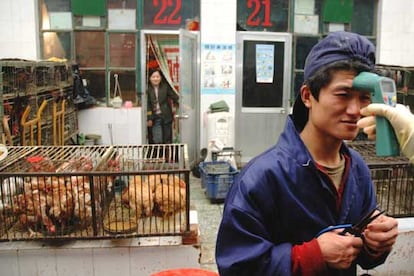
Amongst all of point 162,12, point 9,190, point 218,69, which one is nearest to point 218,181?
point 218,69

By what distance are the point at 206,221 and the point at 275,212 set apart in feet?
10.1

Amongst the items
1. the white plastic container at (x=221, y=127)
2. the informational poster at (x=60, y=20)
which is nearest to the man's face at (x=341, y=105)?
the white plastic container at (x=221, y=127)

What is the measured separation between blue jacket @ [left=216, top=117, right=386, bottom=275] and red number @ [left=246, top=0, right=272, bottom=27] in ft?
16.8

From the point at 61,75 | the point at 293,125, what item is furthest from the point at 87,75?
the point at 293,125

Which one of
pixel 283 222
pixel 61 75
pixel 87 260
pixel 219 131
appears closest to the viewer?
pixel 283 222

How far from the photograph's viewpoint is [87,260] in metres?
2.44

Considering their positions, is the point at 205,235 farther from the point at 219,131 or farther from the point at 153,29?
the point at 153,29

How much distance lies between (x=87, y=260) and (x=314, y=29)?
5038 millimetres

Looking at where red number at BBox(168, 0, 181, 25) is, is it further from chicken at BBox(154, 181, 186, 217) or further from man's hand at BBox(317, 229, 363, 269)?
man's hand at BBox(317, 229, 363, 269)

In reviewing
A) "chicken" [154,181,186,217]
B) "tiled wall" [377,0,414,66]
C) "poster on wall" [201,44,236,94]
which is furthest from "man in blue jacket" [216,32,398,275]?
"tiled wall" [377,0,414,66]

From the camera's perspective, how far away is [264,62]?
613cm

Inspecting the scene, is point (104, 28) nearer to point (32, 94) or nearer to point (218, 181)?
point (32, 94)

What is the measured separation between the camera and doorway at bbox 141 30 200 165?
5.07 m

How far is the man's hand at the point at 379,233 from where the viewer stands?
1.09 meters
